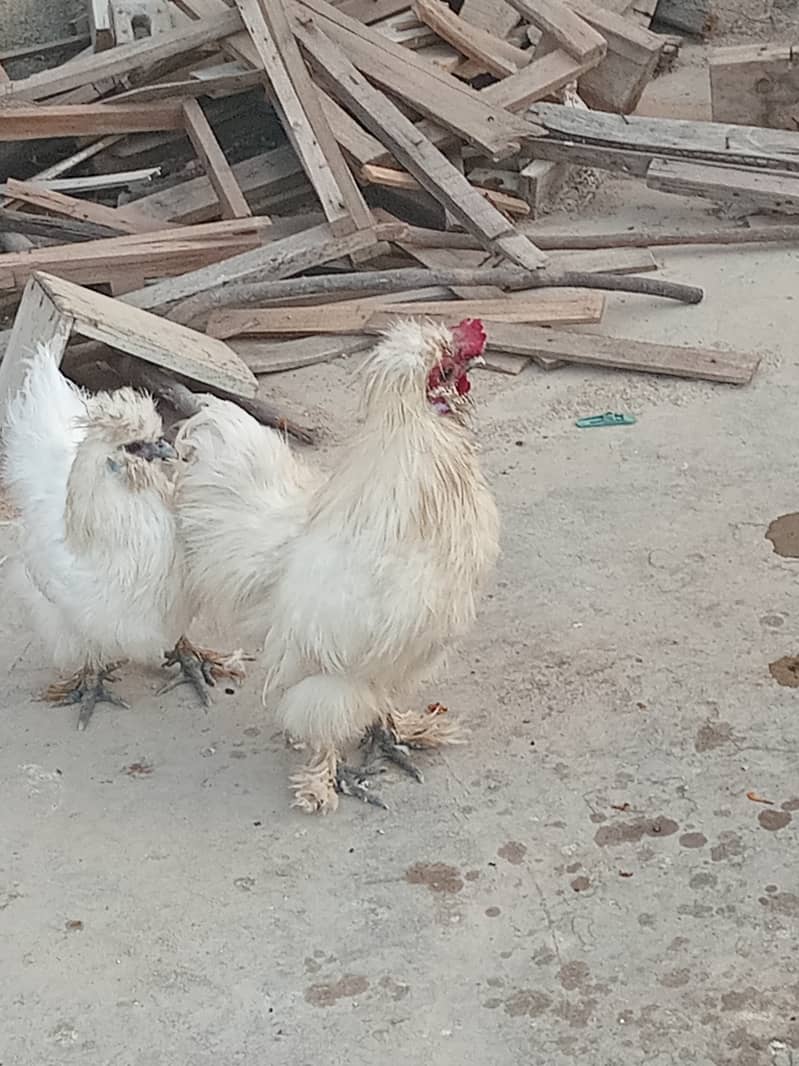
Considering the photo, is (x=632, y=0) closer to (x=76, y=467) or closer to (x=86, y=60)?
(x=86, y=60)

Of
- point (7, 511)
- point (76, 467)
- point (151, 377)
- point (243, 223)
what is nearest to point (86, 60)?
point (243, 223)

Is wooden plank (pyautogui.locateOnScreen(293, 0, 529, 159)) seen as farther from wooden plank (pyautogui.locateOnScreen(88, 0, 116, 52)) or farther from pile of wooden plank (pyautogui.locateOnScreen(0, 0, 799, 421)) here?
wooden plank (pyautogui.locateOnScreen(88, 0, 116, 52))

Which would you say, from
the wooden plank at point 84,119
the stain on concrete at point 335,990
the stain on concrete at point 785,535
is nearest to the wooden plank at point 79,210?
the wooden plank at point 84,119

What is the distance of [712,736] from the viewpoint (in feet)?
14.4

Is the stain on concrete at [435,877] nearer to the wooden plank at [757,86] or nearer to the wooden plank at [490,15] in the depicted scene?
the wooden plank at [757,86]

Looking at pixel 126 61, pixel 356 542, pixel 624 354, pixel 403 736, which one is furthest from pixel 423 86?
pixel 356 542

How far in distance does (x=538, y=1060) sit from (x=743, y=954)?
61 cm

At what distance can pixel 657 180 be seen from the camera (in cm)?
769

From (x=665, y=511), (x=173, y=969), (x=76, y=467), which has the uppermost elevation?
(x=76, y=467)

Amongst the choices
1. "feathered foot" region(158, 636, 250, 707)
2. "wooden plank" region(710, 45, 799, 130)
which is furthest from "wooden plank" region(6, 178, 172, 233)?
"wooden plank" region(710, 45, 799, 130)

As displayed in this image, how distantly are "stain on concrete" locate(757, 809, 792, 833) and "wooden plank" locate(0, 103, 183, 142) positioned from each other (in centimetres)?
517

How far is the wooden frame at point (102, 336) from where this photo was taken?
18.4 feet

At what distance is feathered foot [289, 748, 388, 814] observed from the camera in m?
4.24

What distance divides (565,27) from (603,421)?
3.00 meters
